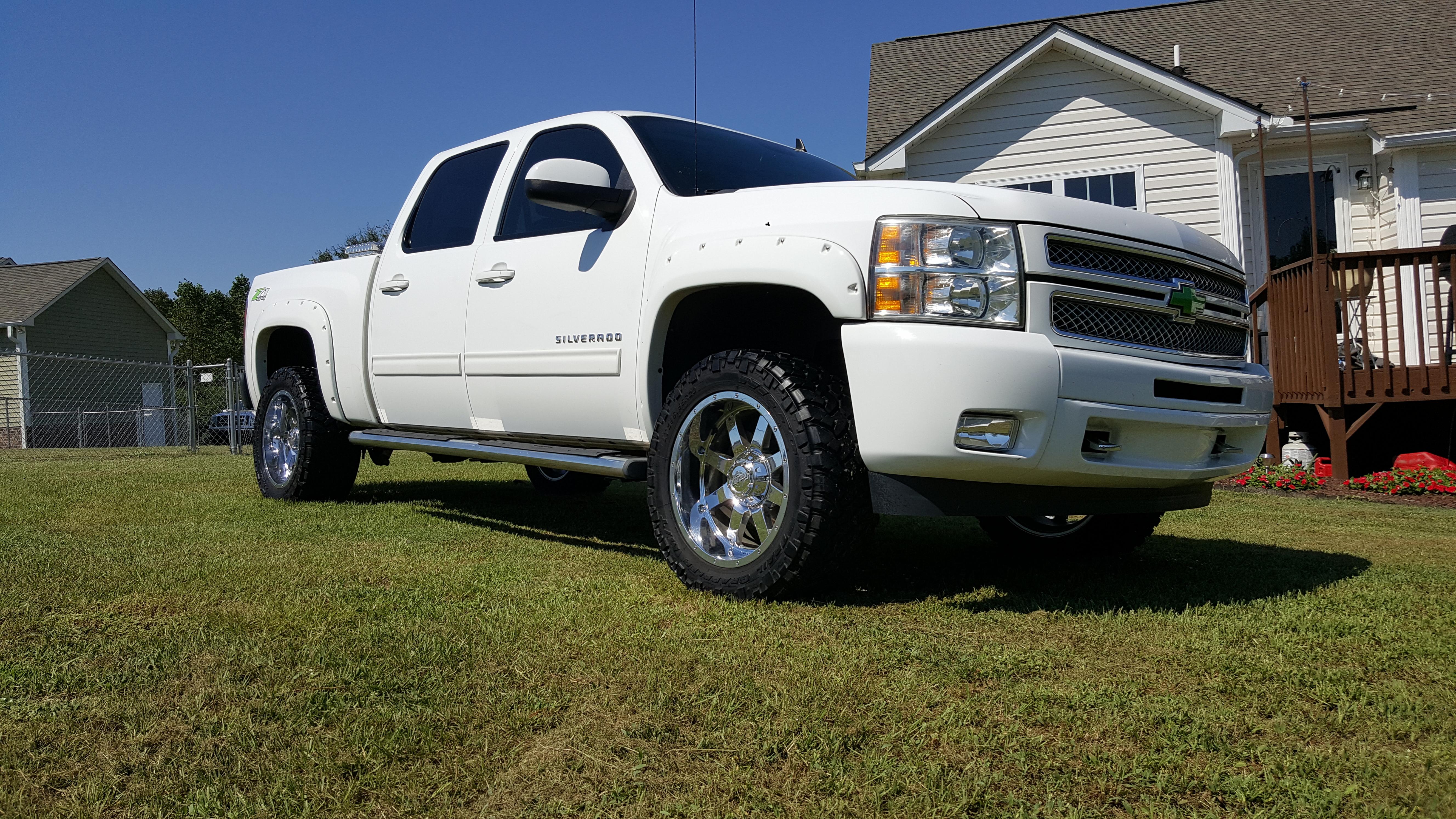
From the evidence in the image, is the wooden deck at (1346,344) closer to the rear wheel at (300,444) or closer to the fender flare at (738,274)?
the fender flare at (738,274)

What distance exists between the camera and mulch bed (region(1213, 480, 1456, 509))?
734 cm

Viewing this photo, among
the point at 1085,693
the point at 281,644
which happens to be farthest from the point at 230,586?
the point at 1085,693

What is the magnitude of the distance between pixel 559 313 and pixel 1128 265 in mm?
2299

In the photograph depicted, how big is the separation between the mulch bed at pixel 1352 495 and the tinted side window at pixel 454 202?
5908mm

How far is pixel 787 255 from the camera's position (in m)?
3.58

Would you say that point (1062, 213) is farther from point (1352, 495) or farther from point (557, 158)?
point (1352, 495)

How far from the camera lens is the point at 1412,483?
771 centimetres

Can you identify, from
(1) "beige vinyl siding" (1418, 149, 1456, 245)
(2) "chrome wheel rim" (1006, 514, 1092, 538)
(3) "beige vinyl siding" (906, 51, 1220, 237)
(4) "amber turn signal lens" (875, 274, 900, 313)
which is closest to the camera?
(4) "amber turn signal lens" (875, 274, 900, 313)

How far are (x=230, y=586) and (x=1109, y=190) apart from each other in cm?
1150

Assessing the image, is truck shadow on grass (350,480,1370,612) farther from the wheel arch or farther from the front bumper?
the wheel arch

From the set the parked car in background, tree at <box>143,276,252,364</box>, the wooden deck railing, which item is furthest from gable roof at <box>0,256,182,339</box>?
the wooden deck railing

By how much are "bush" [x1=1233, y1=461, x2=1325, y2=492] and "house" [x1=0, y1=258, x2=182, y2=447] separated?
888 inches

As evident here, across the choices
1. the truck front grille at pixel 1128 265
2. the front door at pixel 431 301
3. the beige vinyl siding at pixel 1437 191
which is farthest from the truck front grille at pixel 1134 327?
the beige vinyl siding at pixel 1437 191

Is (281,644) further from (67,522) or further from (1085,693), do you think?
(67,522)
